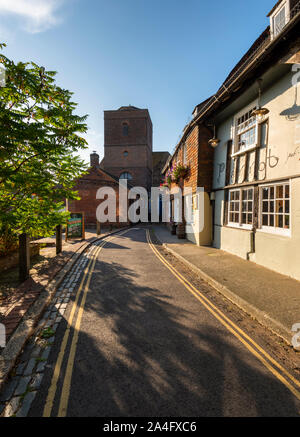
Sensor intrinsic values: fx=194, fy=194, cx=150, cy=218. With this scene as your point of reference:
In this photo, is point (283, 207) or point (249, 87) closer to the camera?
point (283, 207)

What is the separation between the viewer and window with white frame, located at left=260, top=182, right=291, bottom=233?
6383 mm

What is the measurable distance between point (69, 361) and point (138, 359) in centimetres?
101

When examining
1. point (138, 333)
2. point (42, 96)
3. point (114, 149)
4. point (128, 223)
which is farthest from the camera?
point (114, 149)

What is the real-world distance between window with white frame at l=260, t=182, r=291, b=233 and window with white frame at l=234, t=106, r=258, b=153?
1940mm

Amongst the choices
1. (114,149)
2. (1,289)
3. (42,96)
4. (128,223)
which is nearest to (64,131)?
(42,96)

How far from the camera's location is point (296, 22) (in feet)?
15.4

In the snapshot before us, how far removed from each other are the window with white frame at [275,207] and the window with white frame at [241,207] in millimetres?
639

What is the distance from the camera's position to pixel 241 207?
851 centimetres

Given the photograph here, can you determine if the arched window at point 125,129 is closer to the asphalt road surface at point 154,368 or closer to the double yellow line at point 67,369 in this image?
the double yellow line at point 67,369

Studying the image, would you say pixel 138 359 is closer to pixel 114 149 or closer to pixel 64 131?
pixel 64 131

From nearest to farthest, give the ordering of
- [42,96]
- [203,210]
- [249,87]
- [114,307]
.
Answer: [114,307] < [42,96] < [249,87] < [203,210]

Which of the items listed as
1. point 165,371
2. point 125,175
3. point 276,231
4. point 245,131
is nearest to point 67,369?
point 165,371

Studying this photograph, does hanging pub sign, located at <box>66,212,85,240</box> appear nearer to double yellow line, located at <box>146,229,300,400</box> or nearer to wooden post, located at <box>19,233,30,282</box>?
wooden post, located at <box>19,233,30,282</box>

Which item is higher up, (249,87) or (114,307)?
(249,87)
